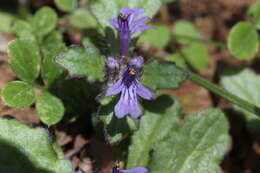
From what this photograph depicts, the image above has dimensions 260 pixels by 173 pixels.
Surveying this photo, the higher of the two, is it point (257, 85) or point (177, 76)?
point (177, 76)

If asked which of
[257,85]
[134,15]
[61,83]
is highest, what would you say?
[134,15]

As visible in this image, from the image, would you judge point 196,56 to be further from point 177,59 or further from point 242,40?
point 242,40

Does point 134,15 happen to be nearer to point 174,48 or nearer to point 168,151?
point 168,151

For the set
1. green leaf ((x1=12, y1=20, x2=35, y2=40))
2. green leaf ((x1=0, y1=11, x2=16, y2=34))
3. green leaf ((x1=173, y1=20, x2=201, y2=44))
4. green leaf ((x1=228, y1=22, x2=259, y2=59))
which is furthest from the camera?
green leaf ((x1=173, y1=20, x2=201, y2=44))

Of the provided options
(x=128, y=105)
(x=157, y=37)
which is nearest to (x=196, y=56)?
(x=157, y=37)

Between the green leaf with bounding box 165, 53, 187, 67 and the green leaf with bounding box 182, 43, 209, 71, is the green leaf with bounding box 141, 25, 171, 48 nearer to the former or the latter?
the green leaf with bounding box 165, 53, 187, 67

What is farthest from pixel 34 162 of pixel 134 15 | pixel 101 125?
pixel 134 15

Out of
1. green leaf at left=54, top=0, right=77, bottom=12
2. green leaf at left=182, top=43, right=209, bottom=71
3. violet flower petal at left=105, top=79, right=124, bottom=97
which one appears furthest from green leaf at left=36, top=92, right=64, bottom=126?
green leaf at left=182, top=43, right=209, bottom=71
